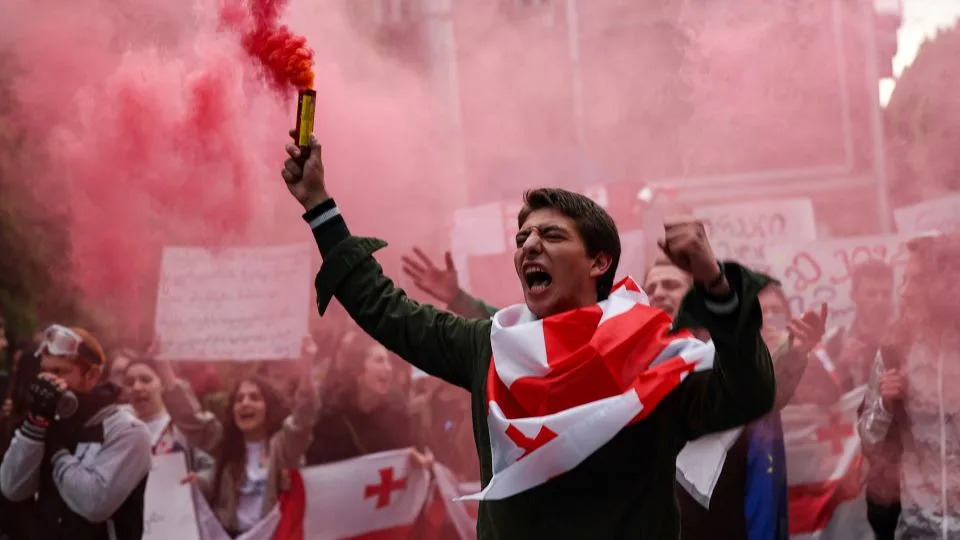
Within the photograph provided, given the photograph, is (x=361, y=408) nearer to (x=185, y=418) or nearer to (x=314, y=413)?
(x=314, y=413)

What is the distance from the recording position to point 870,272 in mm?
4180

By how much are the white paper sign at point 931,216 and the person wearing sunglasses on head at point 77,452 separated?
3.20 meters

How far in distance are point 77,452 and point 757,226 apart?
2953 mm

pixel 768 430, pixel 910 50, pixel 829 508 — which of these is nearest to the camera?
pixel 768 430

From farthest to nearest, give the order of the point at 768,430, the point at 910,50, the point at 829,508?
the point at 910,50, the point at 829,508, the point at 768,430

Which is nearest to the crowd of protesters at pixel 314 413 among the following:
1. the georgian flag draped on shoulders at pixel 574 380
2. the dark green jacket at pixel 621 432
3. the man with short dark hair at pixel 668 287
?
the man with short dark hair at pixel 668 287

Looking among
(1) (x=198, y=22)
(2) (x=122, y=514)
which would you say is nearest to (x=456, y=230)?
(1) (x=198, y=22)

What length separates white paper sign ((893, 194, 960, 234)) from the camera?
4105 mm

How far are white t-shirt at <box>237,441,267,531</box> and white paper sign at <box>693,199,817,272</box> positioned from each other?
82.3 inches

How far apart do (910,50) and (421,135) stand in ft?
6.89

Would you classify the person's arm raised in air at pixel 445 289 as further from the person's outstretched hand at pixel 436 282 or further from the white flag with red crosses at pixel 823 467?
the white flag with red crosses at pixel 823 467

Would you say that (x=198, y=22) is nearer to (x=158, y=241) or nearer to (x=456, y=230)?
(x=158, y=241)

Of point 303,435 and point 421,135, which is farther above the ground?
point 421,135

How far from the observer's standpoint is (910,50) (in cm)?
436
